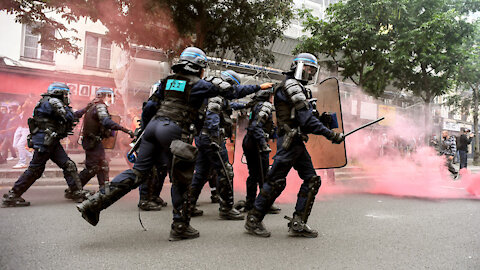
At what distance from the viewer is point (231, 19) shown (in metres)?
9.24

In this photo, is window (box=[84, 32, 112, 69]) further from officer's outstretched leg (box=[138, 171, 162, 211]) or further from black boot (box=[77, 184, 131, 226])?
black boot (box=[77, 184, 131, 226])

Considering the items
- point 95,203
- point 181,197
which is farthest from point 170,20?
point 95,203

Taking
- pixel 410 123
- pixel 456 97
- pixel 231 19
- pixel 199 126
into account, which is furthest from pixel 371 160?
pixel 456 97

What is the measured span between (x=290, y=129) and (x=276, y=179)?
0.53m

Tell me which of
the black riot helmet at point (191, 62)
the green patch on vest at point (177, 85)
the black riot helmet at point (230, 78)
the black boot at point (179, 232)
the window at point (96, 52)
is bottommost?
the black boot at point (179, 232)

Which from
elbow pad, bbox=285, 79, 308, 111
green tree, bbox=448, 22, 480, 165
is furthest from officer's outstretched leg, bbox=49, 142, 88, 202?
green tree, bbox=448, 22, 480, 165

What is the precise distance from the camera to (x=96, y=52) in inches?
634

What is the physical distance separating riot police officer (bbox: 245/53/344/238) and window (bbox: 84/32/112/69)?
47.4ft

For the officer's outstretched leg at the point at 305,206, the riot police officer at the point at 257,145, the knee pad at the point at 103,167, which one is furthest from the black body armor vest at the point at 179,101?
the knee pad at the point at 103,167

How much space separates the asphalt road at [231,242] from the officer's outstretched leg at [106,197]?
0.87 feet

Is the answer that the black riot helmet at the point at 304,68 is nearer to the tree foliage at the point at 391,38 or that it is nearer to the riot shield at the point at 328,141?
the riot shield at the point at 328,141

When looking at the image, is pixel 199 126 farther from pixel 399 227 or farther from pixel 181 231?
pixel 399 227

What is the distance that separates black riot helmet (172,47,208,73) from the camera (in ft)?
10.9

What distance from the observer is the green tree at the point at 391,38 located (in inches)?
478
